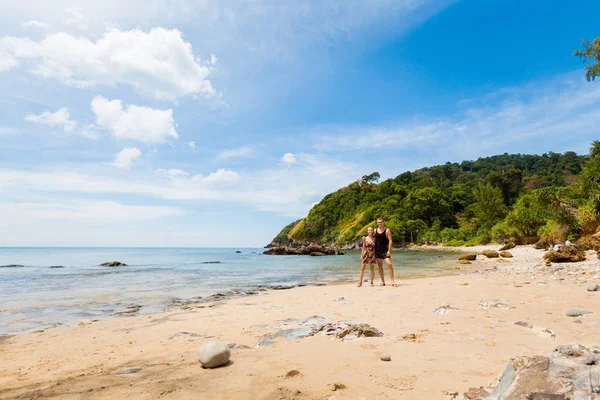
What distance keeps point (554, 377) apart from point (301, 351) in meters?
2.71

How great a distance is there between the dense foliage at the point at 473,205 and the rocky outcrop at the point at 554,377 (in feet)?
96.5

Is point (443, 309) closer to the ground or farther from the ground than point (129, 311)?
farther from the ground

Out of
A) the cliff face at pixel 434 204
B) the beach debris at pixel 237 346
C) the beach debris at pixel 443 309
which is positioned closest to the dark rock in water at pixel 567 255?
the beach debris at pixel 443 309

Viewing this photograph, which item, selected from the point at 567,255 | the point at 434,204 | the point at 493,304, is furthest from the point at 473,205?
the point at 493,304

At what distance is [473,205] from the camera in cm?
9606

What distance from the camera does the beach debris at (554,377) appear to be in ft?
6.18

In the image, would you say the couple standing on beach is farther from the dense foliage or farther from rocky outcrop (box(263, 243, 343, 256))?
rocky outcrop (box(263, 243, 343, 256))

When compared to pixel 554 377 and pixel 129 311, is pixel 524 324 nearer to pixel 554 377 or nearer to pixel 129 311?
pixel 554 377

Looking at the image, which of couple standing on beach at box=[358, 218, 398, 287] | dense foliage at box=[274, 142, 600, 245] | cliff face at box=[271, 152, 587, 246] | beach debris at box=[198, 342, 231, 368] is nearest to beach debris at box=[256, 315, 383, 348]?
beach debris at box=[198, 342, 231, 368]

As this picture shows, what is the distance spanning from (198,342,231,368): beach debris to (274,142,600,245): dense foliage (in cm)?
3037

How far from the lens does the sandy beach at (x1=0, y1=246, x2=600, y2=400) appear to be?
2939 millimetres

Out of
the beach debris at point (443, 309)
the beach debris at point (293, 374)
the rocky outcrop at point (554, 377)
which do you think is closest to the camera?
the rocky outcrop at point (554, 377)

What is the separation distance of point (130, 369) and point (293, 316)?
11.9 ft

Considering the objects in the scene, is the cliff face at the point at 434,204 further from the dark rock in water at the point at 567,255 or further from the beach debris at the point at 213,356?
the beach debris at the point at 213,356
